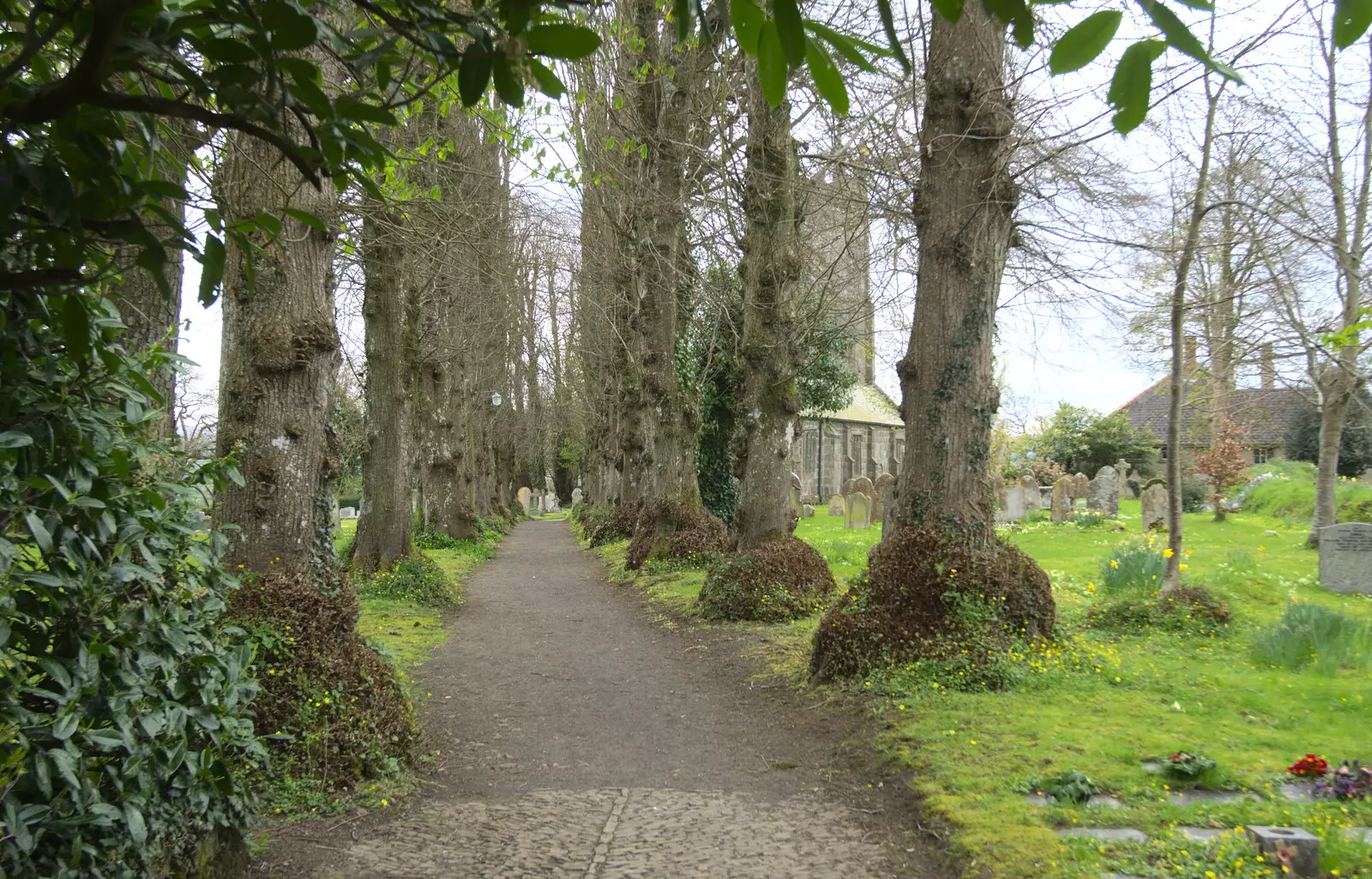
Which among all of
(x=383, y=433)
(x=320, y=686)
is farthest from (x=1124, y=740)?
(x=383, y=433)

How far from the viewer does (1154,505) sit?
21359 millimetres

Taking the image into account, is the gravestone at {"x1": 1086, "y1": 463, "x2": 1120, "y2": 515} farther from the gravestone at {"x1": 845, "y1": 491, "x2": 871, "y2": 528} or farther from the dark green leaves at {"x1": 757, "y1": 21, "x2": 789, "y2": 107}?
the dark green leaves at {"x1": 757, "y1": 21, "x2": 789, "y2": 107}

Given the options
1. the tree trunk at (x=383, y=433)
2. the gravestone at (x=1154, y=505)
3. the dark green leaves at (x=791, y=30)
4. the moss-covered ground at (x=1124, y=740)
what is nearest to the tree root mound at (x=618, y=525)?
the tree trunk at (x=383, y=433)

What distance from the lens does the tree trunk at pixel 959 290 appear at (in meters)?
7.79

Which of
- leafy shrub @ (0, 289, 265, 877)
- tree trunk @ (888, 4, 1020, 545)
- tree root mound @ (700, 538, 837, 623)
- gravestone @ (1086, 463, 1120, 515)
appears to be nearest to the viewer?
leafy shrub @ (0, 289, 265, 877)

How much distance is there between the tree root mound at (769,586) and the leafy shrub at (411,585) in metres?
4.06

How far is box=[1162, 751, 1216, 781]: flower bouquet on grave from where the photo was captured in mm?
4840

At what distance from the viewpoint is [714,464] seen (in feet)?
76.1

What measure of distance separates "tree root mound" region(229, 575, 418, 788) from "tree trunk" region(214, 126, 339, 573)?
363 millimetres

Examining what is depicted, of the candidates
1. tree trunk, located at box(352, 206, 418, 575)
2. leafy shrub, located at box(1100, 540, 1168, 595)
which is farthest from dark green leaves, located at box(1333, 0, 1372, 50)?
tree trunk, located at box(352, 206, 418, 575)

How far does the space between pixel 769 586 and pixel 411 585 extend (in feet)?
17.6

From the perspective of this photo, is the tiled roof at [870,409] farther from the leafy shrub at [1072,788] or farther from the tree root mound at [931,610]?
the leafy shrub at [1072,788]

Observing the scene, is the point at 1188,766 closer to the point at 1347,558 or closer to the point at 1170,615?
the point at 1170,615

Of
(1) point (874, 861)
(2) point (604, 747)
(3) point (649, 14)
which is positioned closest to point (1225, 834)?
(1) point (874, 861)
